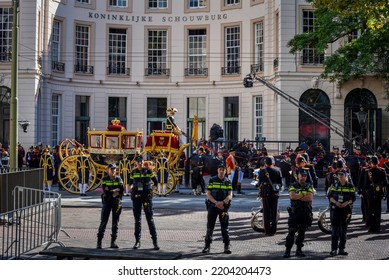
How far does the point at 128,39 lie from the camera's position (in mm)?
46250

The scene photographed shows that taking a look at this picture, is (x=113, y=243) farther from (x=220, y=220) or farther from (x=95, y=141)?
(x=95, y=141)

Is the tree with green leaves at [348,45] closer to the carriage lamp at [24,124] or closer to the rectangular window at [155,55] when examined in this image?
the rectangular window at [155,55]

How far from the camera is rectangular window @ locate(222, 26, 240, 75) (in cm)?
4525

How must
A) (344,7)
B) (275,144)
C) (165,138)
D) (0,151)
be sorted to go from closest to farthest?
(344,7) → (165,138) → (0,151) → (275,144)

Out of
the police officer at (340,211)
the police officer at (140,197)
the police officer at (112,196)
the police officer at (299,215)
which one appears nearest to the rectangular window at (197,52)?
the police officer at (140,197)

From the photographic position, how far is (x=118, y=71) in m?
46.2

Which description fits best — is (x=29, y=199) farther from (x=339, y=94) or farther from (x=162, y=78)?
(x=162, y=78)

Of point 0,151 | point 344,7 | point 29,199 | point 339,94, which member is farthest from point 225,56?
point 29,199

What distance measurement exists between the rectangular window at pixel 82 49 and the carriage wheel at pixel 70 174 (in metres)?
17.2

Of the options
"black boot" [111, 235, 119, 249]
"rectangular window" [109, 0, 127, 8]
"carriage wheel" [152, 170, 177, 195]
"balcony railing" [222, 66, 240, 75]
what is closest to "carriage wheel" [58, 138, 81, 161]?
"carriage wheel" [152, 170, 177, 195]

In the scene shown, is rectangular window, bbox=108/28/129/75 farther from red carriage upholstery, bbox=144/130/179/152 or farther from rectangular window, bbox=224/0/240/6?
red carriage upholstery, bbox=144/130/179/152

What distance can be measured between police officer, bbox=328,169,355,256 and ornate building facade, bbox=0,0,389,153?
24.4 metres

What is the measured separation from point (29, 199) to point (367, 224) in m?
8.40

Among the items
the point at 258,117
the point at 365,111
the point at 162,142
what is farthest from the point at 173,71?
the point at 162,142
